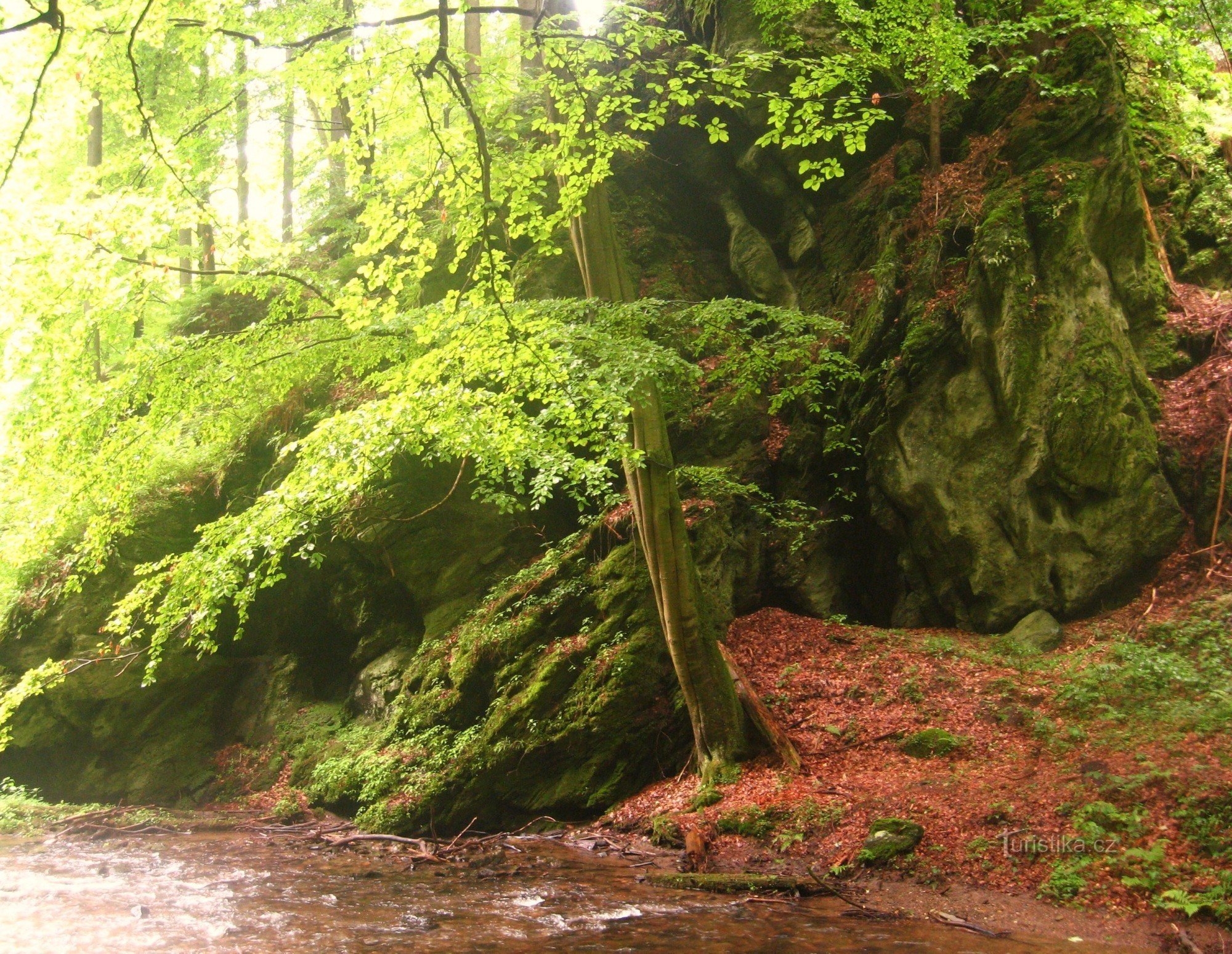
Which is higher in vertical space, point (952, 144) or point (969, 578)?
point (952, 144)

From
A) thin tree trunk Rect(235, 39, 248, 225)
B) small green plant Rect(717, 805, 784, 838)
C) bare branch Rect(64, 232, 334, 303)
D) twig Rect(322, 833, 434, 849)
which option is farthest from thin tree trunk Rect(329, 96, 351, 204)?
small green plant Rect(717, 805, 784, 838)

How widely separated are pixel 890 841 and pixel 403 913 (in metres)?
3.92

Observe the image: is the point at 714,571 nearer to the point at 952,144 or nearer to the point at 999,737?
the point at 999,737

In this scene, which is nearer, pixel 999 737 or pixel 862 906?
pixel 862 906

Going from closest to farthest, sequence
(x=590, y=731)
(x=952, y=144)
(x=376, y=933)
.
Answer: (x=376, y=933), (x=590, y=731), (x=952, y=144)

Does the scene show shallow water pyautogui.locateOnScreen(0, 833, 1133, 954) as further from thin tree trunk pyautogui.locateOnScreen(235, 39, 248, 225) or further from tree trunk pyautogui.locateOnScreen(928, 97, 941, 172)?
tree trunk pyautogui.locateOnScreen(928, 97, 941, 172)

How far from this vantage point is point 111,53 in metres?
6.72

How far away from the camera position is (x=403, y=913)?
5910 millimetres

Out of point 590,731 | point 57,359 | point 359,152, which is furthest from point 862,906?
point 57,359

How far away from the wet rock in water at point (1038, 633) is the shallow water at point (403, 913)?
5.09 meters

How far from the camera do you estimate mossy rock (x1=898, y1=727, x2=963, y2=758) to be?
749 cm

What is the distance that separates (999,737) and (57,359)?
33.5 ft

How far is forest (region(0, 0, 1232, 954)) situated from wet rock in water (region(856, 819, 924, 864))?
0.10 ft

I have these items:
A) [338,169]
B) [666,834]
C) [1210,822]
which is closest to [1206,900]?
[1210,822]
